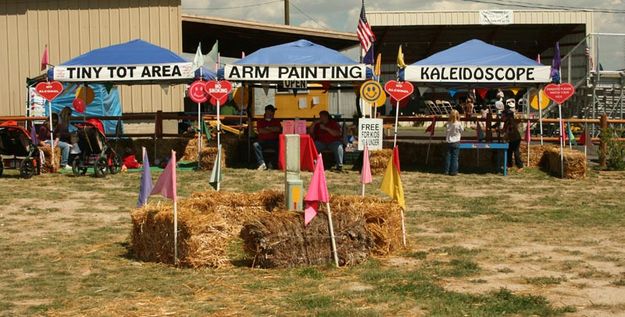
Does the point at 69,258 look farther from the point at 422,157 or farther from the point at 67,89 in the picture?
the point at 67,89

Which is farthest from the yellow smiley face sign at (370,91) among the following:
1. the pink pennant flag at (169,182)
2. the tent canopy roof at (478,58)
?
the pink pennant flag at (169,182)

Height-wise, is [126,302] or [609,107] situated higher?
[609,107]

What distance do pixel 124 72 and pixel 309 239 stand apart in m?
12.1

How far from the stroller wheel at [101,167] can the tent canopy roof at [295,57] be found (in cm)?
357

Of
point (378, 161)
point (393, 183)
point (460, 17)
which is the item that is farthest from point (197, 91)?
point (460, 17)

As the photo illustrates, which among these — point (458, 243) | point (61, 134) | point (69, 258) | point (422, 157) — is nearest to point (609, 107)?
point (422, 157)

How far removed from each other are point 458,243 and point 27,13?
67.6 feet

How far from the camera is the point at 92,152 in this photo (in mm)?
17297

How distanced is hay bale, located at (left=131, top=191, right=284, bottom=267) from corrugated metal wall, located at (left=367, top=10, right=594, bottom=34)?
35.0 m

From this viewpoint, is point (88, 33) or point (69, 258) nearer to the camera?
point (69, 258)

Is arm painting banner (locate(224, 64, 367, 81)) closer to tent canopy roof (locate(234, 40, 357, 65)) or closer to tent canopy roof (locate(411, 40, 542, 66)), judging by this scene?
tent canopy roof (locate(234, 40, 357, 65))

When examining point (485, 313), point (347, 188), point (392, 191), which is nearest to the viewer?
point (485, 313)

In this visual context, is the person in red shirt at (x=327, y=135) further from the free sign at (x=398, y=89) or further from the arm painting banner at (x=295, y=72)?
the free sign at (x=398, y=89)

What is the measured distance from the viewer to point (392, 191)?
930cm
